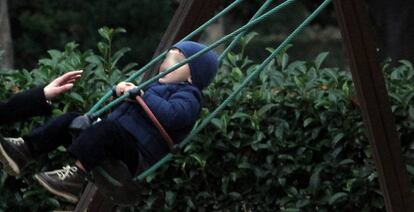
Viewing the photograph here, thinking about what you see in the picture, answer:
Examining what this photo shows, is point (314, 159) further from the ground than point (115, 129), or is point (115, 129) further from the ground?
point (115, 129)

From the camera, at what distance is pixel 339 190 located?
22.8 feet

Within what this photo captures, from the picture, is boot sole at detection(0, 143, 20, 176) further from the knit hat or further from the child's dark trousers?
the knit hat

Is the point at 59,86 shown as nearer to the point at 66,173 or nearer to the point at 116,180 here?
the point at 66,173

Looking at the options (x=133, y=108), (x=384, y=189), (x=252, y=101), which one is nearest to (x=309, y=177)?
(x=252, y=101)

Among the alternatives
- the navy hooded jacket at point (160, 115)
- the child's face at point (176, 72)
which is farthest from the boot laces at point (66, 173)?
the child's face at point (176, 72)

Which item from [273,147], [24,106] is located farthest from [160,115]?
[273,147]

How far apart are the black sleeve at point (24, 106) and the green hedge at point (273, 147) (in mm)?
821

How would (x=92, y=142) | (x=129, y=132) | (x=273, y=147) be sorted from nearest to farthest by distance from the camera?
1. (x=92, y=142)
2. (x=129, y=132)
3. (x=273, y=147)

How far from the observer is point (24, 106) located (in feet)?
20.0

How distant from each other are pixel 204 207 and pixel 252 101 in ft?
2.38

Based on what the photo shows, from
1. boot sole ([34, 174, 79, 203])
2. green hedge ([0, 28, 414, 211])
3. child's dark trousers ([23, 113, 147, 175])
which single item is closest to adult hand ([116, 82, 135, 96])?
child's dark trousers ([23, 113, 147, 175])

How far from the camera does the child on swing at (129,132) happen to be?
582 centimetres

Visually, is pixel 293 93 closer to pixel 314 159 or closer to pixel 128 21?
pixel 314 159

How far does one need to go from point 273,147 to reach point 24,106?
1.62 metres
